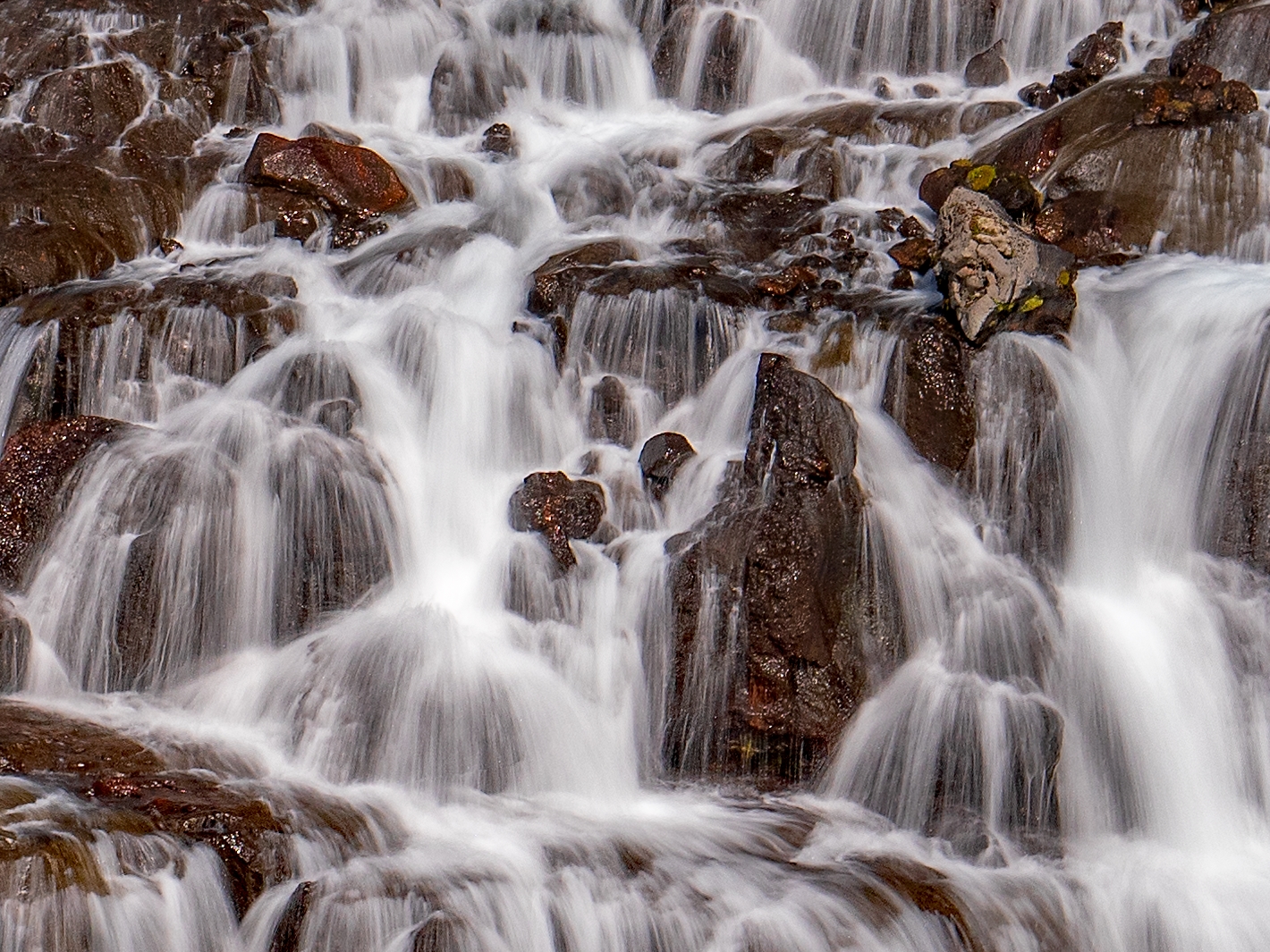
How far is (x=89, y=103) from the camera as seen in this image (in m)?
14.3

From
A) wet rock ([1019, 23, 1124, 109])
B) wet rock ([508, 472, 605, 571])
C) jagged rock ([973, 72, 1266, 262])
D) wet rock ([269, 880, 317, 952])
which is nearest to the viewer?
wet rock ([269, 880, 317, 952])

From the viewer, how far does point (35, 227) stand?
479 inches

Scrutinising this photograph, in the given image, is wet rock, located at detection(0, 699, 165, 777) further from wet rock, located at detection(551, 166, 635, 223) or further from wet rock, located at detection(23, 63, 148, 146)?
wet rock, located at detection(23, 63, 148, 146)

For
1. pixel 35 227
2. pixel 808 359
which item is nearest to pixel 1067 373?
pixel 808 359

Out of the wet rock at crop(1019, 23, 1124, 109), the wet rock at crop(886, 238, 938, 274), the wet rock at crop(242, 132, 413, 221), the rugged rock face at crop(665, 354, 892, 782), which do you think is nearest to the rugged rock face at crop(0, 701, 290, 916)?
the rugged rock face at crop(665, 354, 892, 782)

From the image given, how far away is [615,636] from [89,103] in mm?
9439

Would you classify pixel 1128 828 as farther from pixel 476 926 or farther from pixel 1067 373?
pixel 476 926

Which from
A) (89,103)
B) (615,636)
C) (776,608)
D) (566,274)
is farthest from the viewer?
(89,103)

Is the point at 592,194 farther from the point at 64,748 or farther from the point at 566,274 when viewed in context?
the point at 64,748

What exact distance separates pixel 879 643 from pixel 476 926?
11.0ft

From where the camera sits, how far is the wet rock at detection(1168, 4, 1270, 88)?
1275 centimetres

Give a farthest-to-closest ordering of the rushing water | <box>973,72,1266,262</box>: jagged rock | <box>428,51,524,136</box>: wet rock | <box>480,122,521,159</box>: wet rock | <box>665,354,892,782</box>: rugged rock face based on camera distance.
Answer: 1. <box>428,51,524,136</box>: wet rock
2. <box>480,122,521,159</box>: wet rock
3. <box>973,72,1266,262</box>: jagged rock
4. <box>665,354,892,782</box>: rugged rock face
5. the rushing water

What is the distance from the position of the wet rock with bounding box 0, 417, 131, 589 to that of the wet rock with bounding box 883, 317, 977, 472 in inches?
226

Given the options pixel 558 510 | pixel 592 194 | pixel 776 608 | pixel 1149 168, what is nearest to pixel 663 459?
pixel 558 510
